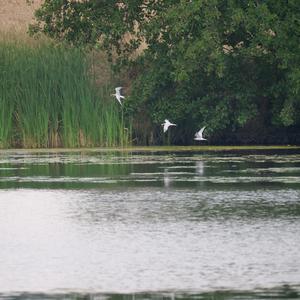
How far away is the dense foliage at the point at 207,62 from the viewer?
28.7m

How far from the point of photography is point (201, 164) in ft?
78.9

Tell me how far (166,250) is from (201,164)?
1187 cm

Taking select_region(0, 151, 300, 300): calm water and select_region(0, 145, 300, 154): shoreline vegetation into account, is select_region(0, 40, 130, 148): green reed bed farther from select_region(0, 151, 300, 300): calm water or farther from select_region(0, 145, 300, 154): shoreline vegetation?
select_region(0, 151, 300, 300): calm water

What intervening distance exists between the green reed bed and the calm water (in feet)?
19.9

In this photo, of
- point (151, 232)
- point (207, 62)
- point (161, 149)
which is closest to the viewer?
point (151, 232)

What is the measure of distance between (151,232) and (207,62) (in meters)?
16.1

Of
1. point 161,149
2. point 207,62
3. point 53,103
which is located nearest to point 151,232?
point 161,149

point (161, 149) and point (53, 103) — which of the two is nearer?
point (161, 149)

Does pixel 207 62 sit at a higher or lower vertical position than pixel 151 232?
higher

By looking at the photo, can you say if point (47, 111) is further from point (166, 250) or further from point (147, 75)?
point (166, 250)

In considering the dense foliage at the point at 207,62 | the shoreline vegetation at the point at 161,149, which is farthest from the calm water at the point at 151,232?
the dense foliage at the point at 207,62

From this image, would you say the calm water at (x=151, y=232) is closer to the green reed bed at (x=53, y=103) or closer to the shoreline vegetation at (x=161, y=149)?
the shoreline vegetation at (x=161, y=149)

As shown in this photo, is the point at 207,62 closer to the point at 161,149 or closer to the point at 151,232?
the point at 161,149

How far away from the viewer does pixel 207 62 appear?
29.4m
